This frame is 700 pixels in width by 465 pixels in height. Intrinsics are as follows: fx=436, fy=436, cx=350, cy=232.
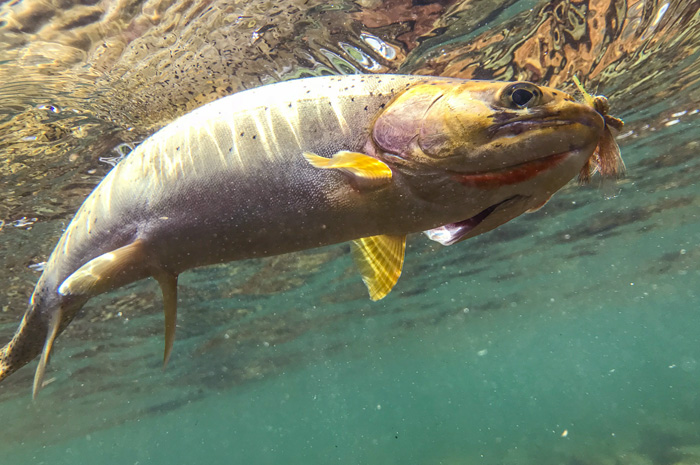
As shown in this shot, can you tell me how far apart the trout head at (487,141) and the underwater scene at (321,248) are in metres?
0.38

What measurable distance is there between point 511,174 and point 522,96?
0.35 metres

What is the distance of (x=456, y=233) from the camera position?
2.34m

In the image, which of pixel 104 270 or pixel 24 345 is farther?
pixel 24 345

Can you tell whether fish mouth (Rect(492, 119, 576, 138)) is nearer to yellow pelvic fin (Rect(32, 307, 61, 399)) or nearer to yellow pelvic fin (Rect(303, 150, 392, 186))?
yellow pelvic fin (Rect(303, 150, 392, 186))

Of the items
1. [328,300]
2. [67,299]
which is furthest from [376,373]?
[67,299]

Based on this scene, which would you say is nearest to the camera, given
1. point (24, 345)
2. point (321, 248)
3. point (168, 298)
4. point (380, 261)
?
point (380, 261)

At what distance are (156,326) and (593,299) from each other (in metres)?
39.5

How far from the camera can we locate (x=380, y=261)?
248 centimetres

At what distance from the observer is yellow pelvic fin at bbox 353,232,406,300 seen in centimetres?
242

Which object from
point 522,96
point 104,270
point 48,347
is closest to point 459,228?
point 522,96

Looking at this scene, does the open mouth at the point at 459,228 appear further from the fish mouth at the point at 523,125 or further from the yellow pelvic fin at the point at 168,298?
the yellow pelvic fin at the point at 168,298

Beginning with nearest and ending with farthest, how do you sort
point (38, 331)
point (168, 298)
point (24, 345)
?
point (168, 298)
point (38, 331)
point (24, 345)

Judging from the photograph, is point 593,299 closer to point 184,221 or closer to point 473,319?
point 473,319

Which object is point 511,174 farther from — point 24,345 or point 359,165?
point 24,345
